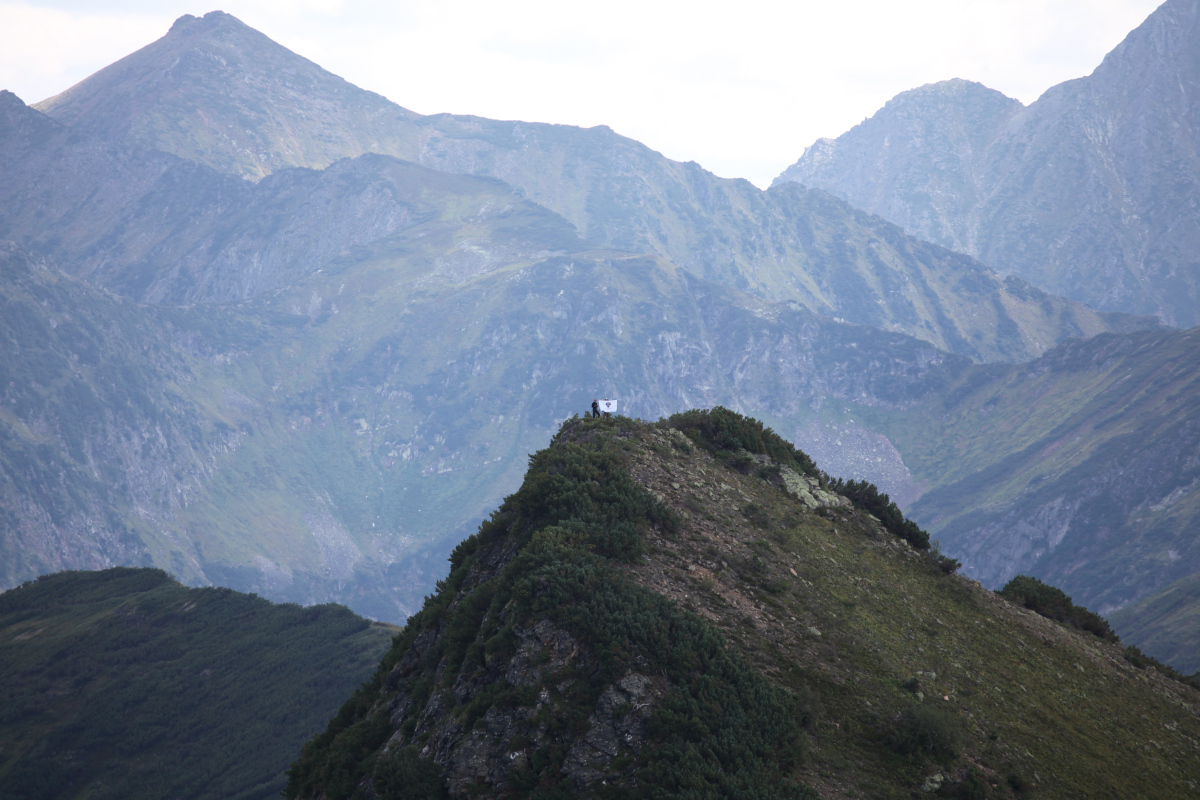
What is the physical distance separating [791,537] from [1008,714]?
9.91 metres

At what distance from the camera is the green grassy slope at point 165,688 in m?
119

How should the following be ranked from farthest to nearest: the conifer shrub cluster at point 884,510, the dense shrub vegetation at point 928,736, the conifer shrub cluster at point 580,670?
the conifer shrub cluster at point 884,510 < the dense shrub vegetation at point 928,736 < the conifer shrub cluster at point 580,670

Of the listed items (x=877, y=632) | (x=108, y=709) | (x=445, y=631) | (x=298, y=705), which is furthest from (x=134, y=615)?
(x=877, y=632)

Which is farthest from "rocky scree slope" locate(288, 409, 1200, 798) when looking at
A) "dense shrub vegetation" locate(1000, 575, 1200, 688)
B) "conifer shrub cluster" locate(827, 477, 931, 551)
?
"conifer shrub cluster" locate(827, 477, 931, 551)

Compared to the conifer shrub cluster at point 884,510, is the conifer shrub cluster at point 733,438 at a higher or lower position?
higher

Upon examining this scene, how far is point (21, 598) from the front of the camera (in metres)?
170

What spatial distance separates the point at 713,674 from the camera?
21.8m

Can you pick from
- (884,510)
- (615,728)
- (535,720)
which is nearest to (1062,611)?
(884,510)

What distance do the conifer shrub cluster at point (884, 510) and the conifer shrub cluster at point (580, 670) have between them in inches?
556

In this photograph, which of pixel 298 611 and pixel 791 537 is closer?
pixel 791 537

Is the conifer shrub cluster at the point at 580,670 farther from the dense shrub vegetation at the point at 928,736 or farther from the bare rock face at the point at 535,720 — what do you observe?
the dense shrub vegetation at the point at 928,736

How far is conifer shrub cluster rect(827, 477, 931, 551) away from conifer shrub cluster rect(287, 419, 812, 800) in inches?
556

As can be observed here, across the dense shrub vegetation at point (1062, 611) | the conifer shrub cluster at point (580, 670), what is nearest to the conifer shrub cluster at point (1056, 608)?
the dense shrub vegetation at point (1062, 611)

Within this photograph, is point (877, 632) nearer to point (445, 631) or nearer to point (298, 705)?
point (445, 631)
